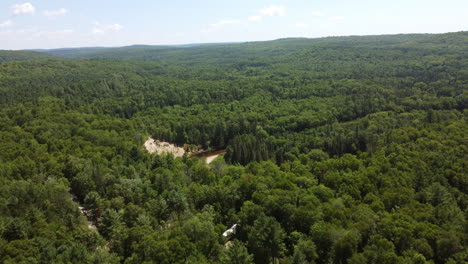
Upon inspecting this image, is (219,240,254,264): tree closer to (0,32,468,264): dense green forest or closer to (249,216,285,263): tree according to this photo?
(0,32,468,264): dense green forest

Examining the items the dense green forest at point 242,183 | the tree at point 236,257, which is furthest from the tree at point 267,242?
the tree at point 236,257

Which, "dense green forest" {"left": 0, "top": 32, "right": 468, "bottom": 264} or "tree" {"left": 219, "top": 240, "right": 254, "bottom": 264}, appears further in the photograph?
"dense green forest" {"left": 0, "top": 32, "right": 468, "bottom": 264}

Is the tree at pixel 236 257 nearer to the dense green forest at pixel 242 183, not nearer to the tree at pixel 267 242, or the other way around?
the dense green forest at pixel 242 183

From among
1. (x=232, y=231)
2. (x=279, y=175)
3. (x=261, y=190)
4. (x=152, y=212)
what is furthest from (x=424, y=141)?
(x=152, y=212)

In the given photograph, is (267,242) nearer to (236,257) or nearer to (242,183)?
(236,257)

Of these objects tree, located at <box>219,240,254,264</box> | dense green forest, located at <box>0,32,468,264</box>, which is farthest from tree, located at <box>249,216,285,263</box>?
tree, located at <box>219,240,254,264</box>

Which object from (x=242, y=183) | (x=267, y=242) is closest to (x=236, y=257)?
(x=267, y=242)

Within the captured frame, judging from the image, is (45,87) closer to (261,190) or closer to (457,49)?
(261,190)

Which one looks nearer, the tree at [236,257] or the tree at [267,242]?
the tree at [236,257]
